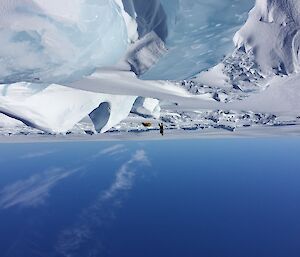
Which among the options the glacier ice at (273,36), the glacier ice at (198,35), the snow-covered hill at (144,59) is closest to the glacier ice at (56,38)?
the snow-covered hill at (144,59)

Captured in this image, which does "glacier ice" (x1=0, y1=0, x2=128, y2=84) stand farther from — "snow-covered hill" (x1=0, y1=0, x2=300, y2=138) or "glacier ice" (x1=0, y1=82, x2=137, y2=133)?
"glacier ice" (x1=0, y1=82, x2=137, y2=133)

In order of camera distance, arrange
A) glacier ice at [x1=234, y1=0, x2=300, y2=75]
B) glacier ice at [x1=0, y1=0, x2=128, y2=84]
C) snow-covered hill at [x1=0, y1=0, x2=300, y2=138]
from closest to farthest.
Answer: glacier ice at [x1=0, y1=0, x2=128, y2=84], snow-covered hill at [x1=0, y1=0, x2=300, y2=138], glacier ice at [x1=234, y1=0, x2=300, y2=75]

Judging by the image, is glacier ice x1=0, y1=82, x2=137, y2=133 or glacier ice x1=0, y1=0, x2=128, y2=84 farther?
glacier ice x1=0, y1=82, x2=137, y2=133

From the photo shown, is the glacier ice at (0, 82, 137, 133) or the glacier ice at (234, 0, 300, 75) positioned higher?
the glacier ice at (234, 0, 300, 75)

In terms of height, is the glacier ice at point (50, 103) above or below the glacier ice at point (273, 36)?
below

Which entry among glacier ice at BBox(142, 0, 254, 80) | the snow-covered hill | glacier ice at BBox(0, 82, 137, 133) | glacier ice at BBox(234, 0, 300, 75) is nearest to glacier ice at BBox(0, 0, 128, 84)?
the snow-covered hill

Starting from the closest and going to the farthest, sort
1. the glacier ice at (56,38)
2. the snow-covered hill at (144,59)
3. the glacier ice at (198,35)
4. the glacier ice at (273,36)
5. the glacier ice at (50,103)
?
the glacier ice at (56,38)
the snow-covered hill at (144,59)
the glacier ice at (198,35)
the glacier ice at (50,103)
the glacier ice at (273,36)

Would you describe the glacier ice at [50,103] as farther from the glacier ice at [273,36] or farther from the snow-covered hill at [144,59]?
the glacier ice at [273,36]

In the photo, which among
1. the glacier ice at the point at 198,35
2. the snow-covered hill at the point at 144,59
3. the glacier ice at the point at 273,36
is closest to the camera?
the snow-covered hill at the point at 144,59

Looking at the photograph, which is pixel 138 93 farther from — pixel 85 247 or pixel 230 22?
pixel 85 247

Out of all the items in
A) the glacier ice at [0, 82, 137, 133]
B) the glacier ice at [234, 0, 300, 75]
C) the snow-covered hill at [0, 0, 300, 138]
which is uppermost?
the glacier ice at [234, 0, 300, 75]
